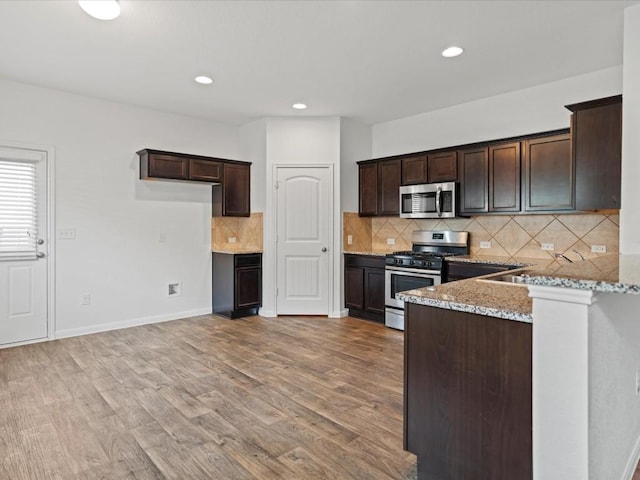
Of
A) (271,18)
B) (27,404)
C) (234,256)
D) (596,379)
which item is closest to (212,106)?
(234,256)

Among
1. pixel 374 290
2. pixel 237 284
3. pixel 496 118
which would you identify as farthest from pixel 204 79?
pixel 496 118

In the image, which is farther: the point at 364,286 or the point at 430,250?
the point at 364,286

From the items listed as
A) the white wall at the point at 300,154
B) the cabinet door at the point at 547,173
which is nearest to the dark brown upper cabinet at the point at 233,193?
the white wall at the point at 300,154

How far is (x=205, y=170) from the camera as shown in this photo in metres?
5.26

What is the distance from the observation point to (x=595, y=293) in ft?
4.35

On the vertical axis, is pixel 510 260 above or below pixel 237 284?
above

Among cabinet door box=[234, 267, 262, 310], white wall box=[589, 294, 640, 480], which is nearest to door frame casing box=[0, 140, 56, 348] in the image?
cabinet door box=[234, 267, 262, 310]

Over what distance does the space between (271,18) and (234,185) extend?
2.92m

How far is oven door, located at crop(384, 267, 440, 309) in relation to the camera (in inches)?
175

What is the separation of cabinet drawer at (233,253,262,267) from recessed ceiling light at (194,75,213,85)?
7.01 ft

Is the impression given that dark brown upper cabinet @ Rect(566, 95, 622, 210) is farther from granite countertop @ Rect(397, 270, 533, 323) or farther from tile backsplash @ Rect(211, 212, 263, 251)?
tile backsplash @ Rect(211, 212, 263, 251)

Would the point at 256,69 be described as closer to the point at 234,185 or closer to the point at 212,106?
the point at 212,106

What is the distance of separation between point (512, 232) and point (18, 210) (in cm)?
534

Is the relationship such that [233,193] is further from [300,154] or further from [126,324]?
[126,324]
